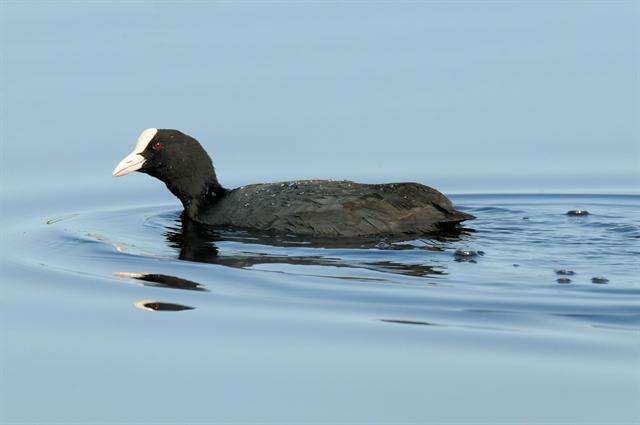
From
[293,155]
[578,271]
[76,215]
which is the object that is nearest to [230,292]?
[578,271]

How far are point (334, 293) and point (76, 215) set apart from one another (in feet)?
11.7

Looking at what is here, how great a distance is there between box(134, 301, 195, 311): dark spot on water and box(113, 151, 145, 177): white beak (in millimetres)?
2772

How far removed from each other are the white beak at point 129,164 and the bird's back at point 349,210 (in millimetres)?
1151

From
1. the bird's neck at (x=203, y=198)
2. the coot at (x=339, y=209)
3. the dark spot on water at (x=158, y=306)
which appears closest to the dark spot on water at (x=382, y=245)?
the coot at (x=339, y=209)

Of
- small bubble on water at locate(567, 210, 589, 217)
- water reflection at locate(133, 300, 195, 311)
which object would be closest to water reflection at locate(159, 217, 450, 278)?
water reflection at locate(133, 300, 195, 311)

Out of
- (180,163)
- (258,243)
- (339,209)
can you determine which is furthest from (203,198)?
(339,209)

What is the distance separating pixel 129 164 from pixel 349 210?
199cm

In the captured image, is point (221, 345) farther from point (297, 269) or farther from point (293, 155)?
point (293, 155)

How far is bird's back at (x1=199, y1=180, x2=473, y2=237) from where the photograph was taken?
10.2m

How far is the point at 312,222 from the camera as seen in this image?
403 inches

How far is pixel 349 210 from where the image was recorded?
10.2 meters

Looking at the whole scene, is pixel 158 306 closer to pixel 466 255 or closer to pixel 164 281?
pixel 164 281

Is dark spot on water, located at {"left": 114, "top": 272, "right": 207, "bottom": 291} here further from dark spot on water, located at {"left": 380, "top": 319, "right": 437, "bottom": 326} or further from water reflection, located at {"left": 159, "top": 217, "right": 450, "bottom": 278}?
dark spot on water, located at {"left": 380, "top": 319, "right": 437, "bottom": 326}

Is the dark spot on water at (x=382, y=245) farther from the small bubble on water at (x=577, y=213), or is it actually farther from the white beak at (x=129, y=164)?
the white beak at (x=129, y=164)
